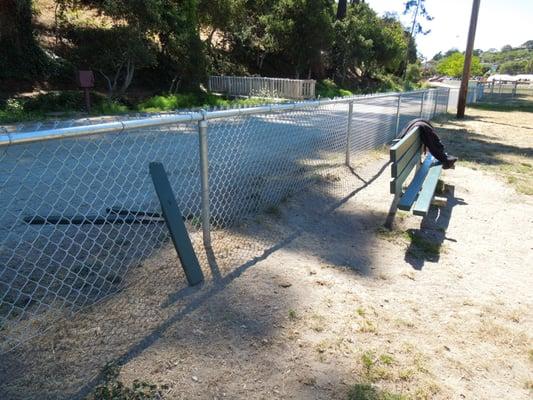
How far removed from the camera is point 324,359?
2.62 meters

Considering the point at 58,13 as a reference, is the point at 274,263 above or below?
below

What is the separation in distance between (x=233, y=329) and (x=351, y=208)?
9.73 ft

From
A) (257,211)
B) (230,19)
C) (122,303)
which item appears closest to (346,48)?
(230,19)

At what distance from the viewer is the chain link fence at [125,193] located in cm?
293

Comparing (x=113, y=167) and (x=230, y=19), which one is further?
(x=230, y=19)

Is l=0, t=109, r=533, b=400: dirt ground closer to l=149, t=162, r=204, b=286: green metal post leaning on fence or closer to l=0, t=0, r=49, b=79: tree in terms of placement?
l=149, t=162, r=204, b=286: green metal post leaning on fence

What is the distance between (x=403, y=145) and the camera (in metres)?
4.75

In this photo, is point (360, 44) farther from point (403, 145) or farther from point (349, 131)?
point (403, 145)

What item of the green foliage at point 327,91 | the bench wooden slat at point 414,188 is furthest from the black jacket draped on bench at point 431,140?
the green foliage at point 327,91

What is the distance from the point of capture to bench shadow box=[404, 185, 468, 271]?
13.8 ft

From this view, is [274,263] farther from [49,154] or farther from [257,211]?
[49,154]

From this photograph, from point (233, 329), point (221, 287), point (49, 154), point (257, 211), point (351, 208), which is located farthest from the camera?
point (49, 154)

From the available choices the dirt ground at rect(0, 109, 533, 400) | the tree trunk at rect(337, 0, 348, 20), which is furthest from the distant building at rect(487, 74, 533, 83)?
the dirt ground at rect(0, 109, 533, 400)

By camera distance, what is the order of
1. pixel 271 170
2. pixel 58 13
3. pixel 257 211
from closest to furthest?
pixel 257 211
pixel 271 170
pixel 58 13
